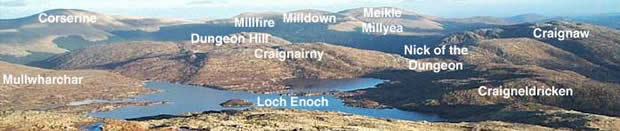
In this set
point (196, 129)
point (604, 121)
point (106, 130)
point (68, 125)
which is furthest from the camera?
point (604, 121)

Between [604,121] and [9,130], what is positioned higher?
[9,130]

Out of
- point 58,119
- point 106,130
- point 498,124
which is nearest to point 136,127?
point 106,130

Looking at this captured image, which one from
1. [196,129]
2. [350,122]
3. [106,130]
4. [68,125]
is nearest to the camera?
[106,130]

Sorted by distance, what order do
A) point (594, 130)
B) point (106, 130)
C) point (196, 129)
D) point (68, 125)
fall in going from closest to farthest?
point (106, 130)
point (68, 125)
point (196, 129)
point (594, 130)

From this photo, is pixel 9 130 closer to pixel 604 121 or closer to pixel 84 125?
pixel 84 125

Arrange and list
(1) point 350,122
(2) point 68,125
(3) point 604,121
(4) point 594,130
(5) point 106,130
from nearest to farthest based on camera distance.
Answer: (5) point 106,130, (2) point 68,125, (1) point 350,122, (4) point 594,130, (3) point 604,121

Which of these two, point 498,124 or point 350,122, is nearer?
point 350,122

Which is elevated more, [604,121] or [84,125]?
[84,125]

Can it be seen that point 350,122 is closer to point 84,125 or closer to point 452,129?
point 452,129

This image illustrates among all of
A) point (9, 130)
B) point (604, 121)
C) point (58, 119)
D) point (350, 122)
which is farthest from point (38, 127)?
point (604, 121)
